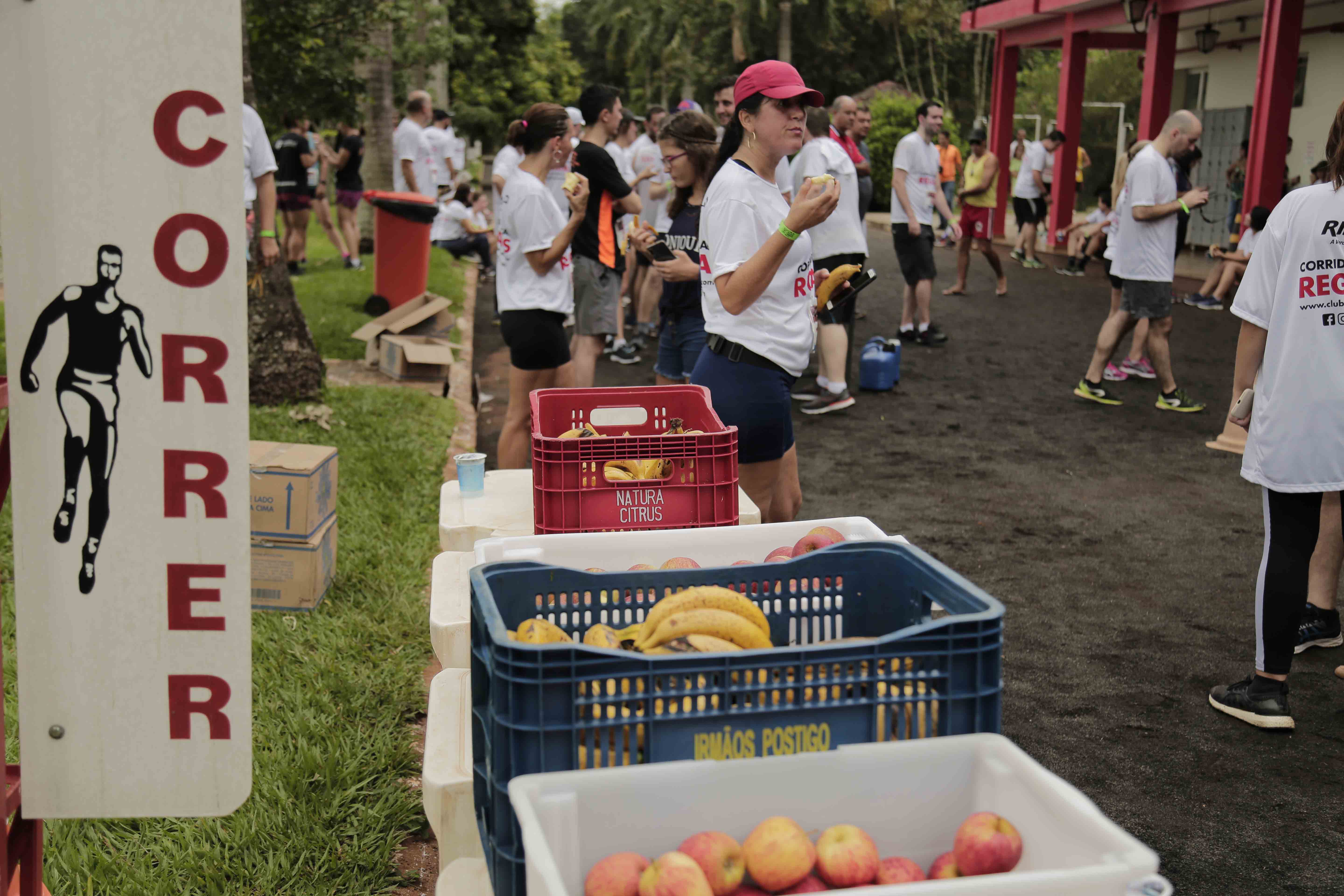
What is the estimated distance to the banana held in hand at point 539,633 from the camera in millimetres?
2100

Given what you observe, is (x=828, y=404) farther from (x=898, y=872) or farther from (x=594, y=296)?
(x=898, y=872)

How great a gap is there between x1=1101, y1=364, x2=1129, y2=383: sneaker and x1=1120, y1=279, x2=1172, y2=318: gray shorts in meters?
1.28

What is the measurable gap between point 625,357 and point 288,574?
20.2 feet

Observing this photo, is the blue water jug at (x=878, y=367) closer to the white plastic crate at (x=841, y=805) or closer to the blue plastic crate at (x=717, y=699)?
the blue plastic crate at (x=717, y=699)

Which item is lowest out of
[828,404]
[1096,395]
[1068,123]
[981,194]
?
[828,404]

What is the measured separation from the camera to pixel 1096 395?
9625 mm

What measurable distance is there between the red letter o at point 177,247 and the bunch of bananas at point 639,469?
1532mm

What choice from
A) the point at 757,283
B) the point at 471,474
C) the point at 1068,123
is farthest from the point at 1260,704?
the point at 1068,123

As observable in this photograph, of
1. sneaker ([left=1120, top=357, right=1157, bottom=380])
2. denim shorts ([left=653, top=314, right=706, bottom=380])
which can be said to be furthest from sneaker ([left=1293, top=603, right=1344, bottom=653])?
sneaker ([left=1120, top=357, right=1157, bottom=380])

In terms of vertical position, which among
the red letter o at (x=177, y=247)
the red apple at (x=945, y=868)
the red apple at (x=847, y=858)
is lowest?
the red apple at (x=945, y=868)

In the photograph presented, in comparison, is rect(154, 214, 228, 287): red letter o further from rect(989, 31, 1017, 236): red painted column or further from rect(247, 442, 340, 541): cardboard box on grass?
rect(989, 31, 1017, 236): red painted column

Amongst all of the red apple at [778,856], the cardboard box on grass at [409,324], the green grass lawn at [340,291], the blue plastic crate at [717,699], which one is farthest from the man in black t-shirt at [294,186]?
the red apple at [778,856]

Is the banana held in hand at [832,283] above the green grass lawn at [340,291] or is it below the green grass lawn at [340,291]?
above

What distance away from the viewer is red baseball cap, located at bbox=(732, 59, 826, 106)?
12.8 ft
